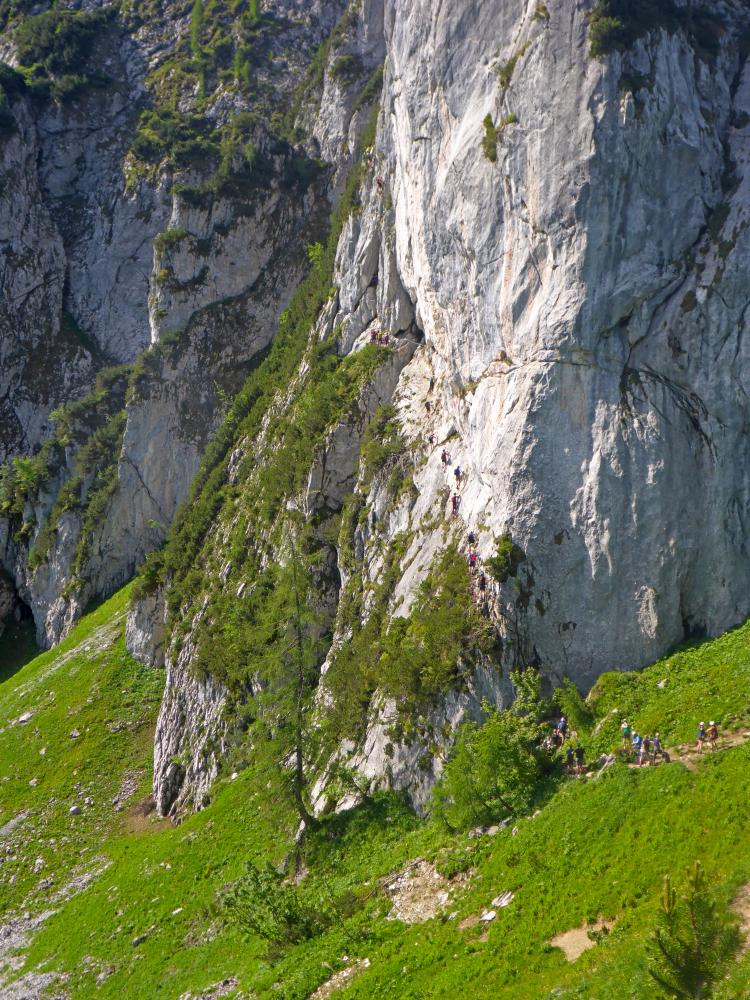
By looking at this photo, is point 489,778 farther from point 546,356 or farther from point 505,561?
point 546,356

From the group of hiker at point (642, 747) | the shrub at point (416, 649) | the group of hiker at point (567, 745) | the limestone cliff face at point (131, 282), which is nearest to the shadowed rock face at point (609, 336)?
the shrub at point (416, 649)

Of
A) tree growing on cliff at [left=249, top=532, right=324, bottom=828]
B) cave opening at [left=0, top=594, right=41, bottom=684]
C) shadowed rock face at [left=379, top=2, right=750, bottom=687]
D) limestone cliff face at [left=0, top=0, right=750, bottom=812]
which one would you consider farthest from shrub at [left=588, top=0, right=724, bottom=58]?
cave opening at [left=0, top=594, right=41, bottom=684]

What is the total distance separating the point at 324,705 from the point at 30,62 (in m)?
89.3

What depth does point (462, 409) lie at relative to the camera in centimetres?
3431

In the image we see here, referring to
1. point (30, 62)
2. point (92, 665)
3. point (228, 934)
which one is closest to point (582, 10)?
point (228, 934)

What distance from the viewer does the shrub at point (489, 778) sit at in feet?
74.4

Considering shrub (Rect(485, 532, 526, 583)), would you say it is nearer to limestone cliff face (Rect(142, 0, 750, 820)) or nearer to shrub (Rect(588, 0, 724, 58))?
limestone cliff face (Rect(142, 0, 750, 820))

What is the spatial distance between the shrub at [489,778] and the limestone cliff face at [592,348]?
123 inches

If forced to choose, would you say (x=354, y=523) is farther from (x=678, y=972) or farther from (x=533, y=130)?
(x=678, y=972)

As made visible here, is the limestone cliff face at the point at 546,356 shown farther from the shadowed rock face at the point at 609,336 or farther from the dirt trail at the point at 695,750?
the dirt trail at the point at 695,750

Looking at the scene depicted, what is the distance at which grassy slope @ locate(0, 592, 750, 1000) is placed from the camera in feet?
53.1

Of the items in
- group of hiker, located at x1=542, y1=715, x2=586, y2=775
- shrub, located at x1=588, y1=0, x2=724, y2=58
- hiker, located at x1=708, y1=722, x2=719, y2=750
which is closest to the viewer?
hiker, located at x1=708, y1=722, x2=719, y2=750

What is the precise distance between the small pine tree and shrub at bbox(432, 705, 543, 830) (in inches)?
512

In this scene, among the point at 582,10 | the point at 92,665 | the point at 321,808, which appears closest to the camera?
the point at 321,808
